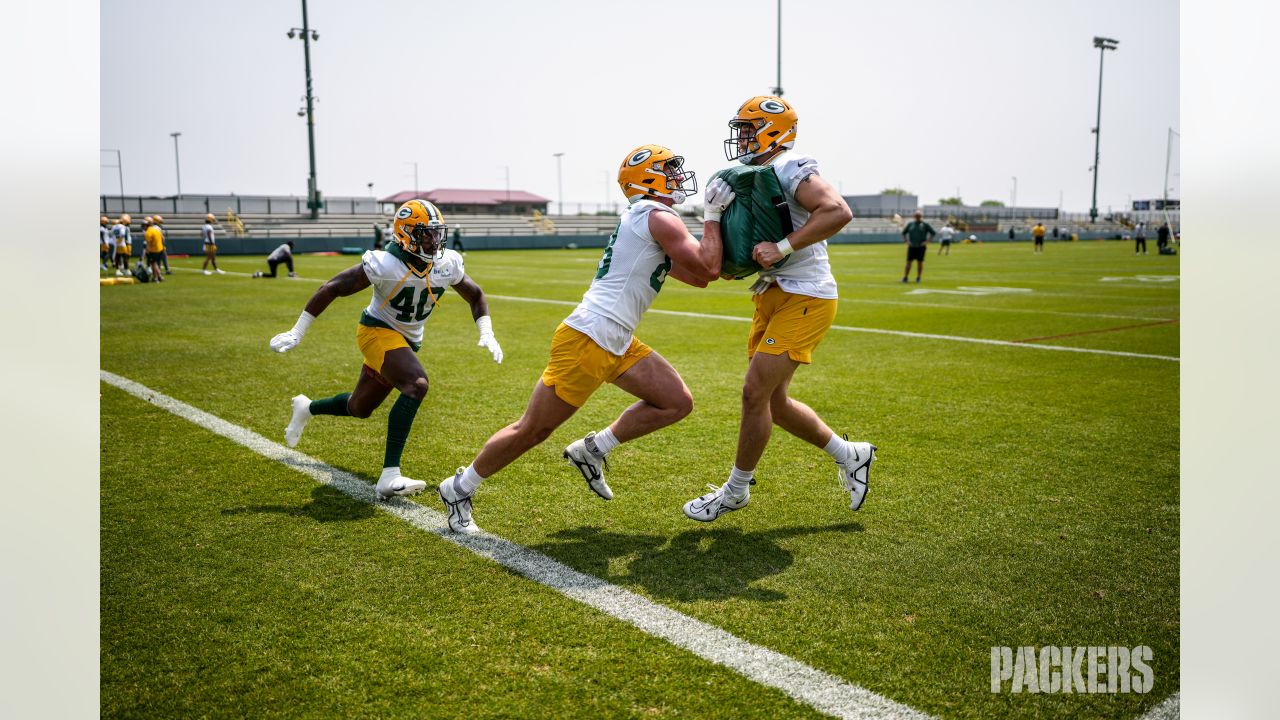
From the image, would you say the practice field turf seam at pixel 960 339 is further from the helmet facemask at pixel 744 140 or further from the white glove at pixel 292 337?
the white glove at pixel 292 337

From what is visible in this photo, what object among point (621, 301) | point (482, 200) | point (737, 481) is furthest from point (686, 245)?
point (482, 200)

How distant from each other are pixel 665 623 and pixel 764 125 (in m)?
2.51

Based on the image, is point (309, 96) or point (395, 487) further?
point (309, 96)

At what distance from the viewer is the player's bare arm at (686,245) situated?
430cm

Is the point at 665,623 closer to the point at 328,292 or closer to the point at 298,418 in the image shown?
the point at 328,292

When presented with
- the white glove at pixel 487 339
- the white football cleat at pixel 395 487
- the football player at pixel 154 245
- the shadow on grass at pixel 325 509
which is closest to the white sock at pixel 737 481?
the white glove at pixel 487 339

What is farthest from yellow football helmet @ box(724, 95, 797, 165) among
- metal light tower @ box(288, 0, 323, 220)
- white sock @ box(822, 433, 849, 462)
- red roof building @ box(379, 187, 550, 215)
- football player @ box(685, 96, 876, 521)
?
red roof building @ box(379, 187, 550, 215)

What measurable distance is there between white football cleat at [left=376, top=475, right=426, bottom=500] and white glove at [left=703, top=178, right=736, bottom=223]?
2.35m

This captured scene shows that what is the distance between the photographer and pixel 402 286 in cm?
552

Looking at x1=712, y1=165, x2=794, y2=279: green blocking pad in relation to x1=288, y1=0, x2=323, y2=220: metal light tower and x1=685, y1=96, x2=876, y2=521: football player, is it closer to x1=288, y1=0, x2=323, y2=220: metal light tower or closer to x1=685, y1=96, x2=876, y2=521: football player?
x1=685, y1=96, x2=876, y2=521: football player

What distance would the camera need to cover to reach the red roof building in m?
91.7
